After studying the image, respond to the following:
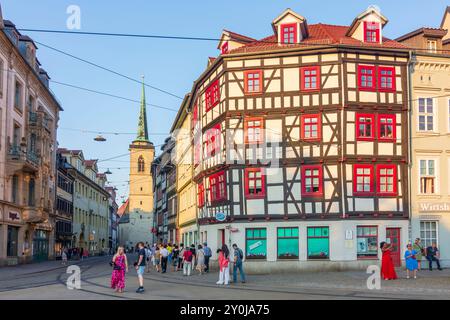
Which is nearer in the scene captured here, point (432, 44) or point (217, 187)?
point (432, 44)

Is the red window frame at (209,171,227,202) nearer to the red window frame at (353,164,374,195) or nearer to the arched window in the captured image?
the red window frame at (353,164,374,195)

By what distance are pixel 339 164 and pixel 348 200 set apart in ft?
6.71

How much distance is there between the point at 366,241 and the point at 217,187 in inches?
371

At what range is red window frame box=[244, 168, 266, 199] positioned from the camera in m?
33.9

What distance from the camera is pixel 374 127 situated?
33.7m

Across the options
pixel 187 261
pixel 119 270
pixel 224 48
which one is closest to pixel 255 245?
pixel 187 261

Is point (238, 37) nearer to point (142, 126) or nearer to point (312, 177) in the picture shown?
point (312, 177)

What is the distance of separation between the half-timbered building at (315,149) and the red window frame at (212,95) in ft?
5.57

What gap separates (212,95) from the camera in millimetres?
37969

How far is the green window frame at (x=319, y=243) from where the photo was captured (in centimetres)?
3284

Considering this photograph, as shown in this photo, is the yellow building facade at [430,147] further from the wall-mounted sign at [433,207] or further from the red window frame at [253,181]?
the red window frame at [253,181]

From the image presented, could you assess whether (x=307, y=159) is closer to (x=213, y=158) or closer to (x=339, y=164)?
(x=339, y=164)
